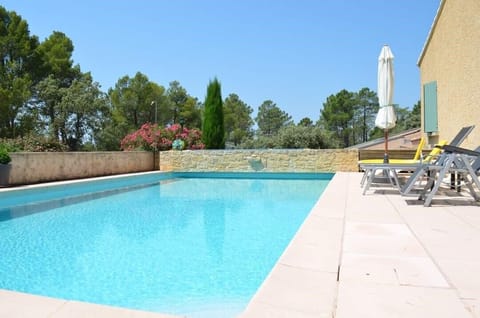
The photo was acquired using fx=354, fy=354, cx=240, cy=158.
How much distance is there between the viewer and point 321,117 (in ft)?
120

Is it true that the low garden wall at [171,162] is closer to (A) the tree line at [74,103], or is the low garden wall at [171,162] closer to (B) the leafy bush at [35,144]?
(B) the leafy bush at [35,144]

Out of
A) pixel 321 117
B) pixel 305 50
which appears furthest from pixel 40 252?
pixel 321 117

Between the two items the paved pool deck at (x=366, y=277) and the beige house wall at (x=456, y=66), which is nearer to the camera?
the paved pool deck at (x=366, y=277)

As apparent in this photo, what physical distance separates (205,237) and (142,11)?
36.7 ft

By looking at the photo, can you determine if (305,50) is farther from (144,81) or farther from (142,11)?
(144,81)

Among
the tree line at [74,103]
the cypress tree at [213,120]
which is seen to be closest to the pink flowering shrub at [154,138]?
the cypress tree at [213,120]

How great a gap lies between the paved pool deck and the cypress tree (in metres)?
12.7

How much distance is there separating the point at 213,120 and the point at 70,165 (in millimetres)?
7264

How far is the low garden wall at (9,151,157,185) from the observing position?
852cm

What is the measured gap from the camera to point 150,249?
3.97 meters

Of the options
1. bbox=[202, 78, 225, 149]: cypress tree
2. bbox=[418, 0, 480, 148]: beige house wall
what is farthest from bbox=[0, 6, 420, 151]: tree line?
bbox=[418, 0, 480, 148]: beige house wall

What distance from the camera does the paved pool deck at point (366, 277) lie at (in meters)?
1.61

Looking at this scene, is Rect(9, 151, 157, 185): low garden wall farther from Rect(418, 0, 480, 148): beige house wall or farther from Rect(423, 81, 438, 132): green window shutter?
Rect(418, 0, 480, 148): beige house wall

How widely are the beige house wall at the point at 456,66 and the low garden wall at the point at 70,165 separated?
9777mm
